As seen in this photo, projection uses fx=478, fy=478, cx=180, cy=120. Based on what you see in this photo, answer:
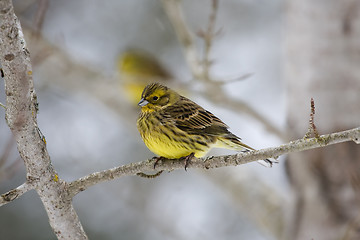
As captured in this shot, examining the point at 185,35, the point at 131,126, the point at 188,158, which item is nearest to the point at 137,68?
the point at 131,126

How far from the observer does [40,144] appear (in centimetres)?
204

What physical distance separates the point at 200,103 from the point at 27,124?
457cm

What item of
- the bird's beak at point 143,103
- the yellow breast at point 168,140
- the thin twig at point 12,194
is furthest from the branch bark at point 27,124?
the bird's beak at point 143,103

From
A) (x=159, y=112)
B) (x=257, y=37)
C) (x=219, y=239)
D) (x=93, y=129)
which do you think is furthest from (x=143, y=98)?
(x=257, y=37)

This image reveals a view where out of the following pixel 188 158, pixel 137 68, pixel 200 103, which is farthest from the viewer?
pixel 137 68

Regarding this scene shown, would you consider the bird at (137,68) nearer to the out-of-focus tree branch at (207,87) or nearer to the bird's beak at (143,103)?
the out-of-focus tree branch at (207,87)

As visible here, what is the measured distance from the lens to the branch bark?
176 cm

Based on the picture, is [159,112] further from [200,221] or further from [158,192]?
[200,221]

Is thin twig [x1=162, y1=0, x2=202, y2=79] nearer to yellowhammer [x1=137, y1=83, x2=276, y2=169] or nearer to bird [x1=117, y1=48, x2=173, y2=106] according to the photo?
yellowhammer [x1=137, y1=83, x2=276, y2=169]

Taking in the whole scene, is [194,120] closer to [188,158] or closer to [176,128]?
[176,128]

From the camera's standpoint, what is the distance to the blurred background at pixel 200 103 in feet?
13.6

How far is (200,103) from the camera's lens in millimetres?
6434

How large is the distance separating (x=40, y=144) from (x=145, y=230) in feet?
19.1

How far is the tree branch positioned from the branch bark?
97mm
